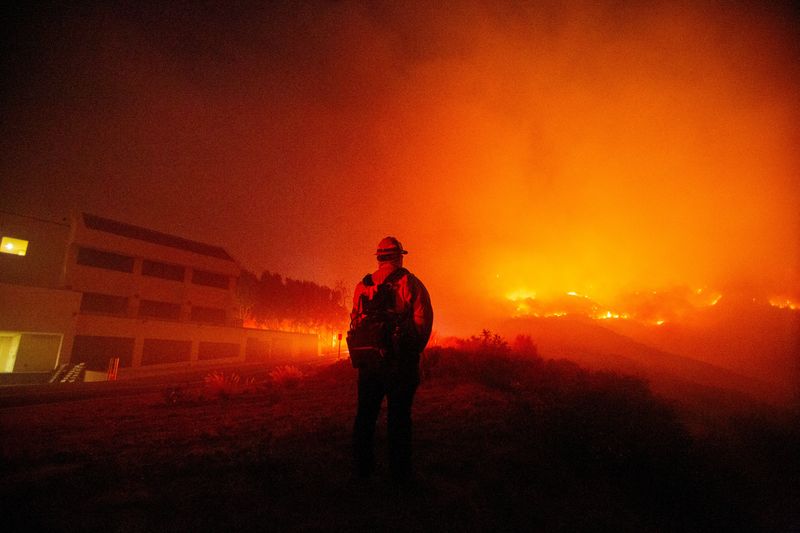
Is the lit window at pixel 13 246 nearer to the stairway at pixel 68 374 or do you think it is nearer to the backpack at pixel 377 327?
the stairway at pixel 68 374

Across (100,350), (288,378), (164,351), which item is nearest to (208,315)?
(164,351)

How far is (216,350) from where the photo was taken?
3806 cm

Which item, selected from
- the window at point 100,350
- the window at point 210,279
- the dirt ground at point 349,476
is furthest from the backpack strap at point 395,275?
the window at point 210,279

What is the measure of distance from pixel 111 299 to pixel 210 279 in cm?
954

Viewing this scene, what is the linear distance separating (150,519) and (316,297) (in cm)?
6584

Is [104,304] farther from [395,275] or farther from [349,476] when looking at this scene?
[395,275]

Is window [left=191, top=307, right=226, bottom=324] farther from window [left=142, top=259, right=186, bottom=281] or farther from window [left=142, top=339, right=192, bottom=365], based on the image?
window [left=142, top=339, right=192, bottom=365]

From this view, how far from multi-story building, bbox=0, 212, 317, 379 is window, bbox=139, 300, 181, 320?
0.09 m

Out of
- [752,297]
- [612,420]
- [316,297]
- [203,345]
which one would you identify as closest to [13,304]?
[203,345]

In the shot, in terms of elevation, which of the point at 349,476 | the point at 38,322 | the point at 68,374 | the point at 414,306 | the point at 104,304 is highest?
the point at 104,304

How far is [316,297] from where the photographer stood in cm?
6706

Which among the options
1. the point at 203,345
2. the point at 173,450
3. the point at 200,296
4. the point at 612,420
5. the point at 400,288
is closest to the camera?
the point at 400,288

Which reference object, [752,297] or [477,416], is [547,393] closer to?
[477,416]

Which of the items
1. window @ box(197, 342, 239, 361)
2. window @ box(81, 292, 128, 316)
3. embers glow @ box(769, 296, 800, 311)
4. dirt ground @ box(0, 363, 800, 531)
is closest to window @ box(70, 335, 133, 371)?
window @ box(81, 292, 128, 316)
